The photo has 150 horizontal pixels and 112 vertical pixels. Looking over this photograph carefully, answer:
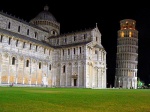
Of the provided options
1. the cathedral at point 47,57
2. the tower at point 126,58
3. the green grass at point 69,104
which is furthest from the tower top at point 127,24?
the green grass at point 69,104

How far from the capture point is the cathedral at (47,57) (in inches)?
1852

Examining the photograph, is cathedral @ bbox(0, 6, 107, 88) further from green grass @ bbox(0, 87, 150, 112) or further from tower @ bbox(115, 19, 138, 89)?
tower @ bbox(115, 19, 138, 89)

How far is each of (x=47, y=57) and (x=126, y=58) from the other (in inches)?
2008

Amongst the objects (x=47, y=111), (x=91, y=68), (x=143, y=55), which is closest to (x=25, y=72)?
(x=91, y=68)

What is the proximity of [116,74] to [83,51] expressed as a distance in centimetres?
4896

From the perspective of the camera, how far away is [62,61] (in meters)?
59.0

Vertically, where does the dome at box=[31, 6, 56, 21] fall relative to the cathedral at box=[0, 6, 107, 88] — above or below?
above

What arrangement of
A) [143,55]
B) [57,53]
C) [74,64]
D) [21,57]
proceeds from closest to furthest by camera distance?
[21,57] < [74,64] < [57,53] < [143,55]

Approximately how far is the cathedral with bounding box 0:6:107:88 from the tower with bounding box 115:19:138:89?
3823cm

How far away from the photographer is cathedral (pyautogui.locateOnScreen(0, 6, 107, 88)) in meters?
47.0

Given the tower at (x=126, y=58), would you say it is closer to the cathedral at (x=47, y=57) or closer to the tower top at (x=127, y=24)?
the tower top at (x=127, y=24)

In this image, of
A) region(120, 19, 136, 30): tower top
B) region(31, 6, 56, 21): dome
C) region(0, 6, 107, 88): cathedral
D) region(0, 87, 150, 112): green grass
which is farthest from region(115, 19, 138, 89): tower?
region(0, 87, 150, 112): green grass

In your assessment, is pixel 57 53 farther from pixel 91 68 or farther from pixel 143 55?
pixel 143 55

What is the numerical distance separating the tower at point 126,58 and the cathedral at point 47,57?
3823cm
